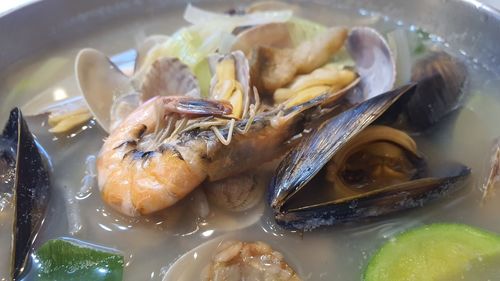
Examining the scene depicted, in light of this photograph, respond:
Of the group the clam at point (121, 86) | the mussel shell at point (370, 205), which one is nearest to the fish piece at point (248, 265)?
the mussel shell at point (370, 205)

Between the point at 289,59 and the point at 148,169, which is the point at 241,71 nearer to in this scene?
the point at 289,59

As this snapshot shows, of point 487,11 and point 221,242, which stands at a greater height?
A: point 487,11

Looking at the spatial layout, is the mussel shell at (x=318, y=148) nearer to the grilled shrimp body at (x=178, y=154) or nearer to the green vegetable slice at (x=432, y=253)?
the grilled shrimp body at (x=178, y=154)

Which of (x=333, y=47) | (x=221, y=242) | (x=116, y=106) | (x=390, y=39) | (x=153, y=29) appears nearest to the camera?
(x=221, y=242)

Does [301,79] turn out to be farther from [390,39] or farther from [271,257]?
[271,257]

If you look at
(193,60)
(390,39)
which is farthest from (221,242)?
(390,39)
